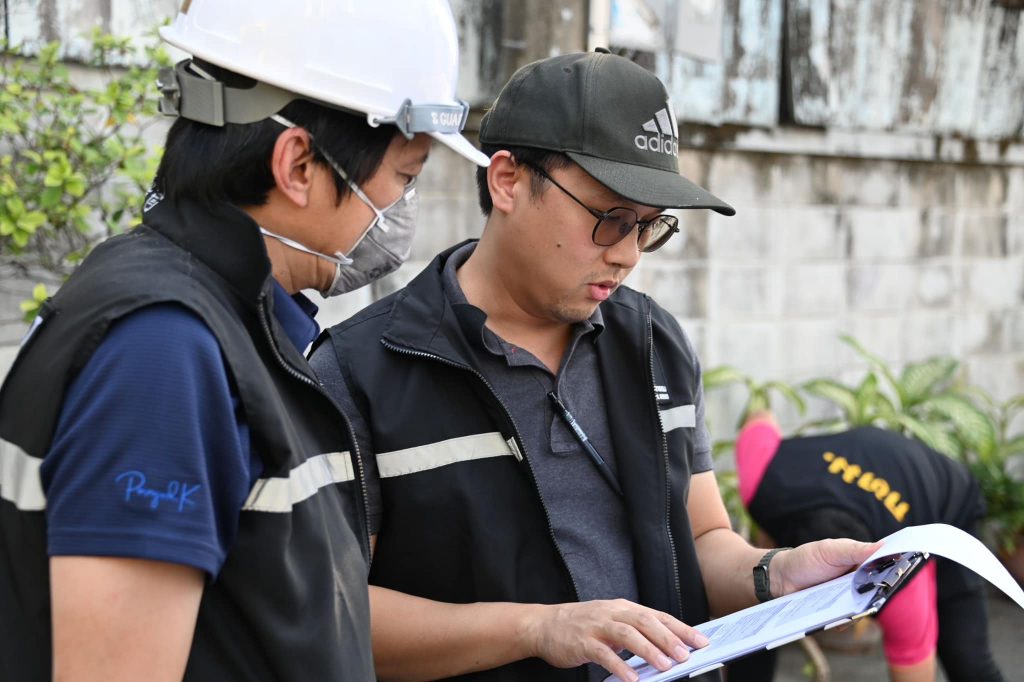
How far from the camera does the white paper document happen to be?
1.65 meters

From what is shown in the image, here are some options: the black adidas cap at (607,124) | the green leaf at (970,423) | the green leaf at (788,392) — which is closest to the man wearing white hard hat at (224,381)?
the black adidas cap at (607,124)

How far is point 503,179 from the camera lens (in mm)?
2119

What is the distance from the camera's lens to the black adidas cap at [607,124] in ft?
6.52

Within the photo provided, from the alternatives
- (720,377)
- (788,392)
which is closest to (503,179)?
(720,377)

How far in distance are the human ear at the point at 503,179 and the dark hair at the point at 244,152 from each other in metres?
0.69

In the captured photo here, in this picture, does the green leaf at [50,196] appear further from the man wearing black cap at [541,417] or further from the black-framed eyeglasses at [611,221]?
the black-framed eyeglasses at [611,221]

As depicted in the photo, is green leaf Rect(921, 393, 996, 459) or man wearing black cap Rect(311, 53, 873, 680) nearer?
man wearing black cap Rect(311, 53, 873, 680)

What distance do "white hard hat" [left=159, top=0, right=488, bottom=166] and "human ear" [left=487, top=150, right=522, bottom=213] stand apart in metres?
0.58

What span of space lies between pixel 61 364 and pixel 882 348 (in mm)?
5553

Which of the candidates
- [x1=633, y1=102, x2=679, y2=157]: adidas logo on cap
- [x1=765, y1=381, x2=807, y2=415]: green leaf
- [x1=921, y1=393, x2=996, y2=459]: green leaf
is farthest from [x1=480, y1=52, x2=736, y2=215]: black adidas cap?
[x1=921, y1=393, x2=996, y2=459]: green leaf

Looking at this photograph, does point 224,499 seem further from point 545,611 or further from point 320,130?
point 545,611

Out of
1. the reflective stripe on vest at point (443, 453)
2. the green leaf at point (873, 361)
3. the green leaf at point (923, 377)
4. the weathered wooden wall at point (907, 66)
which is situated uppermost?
the weathered wooden wall at point (907, 66)

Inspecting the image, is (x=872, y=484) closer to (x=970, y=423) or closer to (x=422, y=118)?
(x=422, y=118)

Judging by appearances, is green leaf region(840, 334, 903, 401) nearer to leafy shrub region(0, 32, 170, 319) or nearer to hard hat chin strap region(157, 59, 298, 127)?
leafy shrub region(0, 32, 170, 319)
